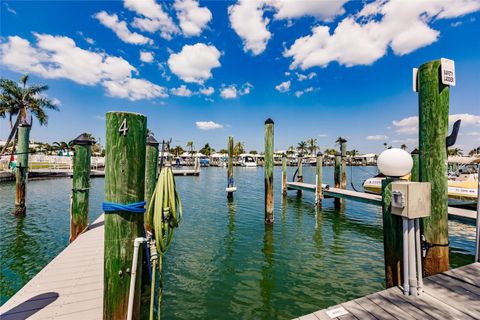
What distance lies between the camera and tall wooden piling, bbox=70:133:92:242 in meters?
8.01

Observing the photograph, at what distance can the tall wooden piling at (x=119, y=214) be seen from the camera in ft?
9.94

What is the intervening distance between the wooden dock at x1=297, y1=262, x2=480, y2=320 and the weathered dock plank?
3.44 metres

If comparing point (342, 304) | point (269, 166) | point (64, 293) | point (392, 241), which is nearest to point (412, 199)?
point (392, 241)

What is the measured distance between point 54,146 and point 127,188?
101 metres

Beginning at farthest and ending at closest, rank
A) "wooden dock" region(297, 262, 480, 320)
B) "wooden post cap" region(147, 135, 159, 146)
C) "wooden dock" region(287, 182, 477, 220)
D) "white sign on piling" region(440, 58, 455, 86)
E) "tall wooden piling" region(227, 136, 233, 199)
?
"tall wooden piling" region(227, 136, 233, 199) < "wooden dock" region(287, 182, 477, 220) < "wooden post cap" region(147, 135, 159, 146) < "white sign on piling" region(440, 58, 455, 86) < "wooden dock" region(297, 262, 480, 320)

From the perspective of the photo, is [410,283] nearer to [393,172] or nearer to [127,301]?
[393,172]

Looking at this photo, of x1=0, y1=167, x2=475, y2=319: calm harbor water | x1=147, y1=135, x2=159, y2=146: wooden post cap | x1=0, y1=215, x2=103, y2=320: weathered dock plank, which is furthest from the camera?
x1=147, y1=135, x2=159, y2=146: wooden post cap

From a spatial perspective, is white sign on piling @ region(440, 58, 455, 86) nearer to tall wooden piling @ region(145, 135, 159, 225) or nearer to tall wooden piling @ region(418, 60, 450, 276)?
tall wooden piling @ region(418, 60, 450, 276)

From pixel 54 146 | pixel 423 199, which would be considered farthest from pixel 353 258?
pixel 54 146

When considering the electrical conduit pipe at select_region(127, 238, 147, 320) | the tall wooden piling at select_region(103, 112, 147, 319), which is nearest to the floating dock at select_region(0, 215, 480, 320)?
the tall wooden piling at select_region(103, 112, 147, 319)

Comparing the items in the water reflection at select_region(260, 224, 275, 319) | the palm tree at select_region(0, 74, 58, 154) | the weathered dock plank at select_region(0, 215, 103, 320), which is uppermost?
the palm tree at select_region(0, 74, 58, 154)

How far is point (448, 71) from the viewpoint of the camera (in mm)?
4543

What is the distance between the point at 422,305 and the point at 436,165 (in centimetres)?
256

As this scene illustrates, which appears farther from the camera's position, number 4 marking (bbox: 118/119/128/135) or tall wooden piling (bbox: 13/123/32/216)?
tall wooden piling (bbox: 13/123/32/216)
